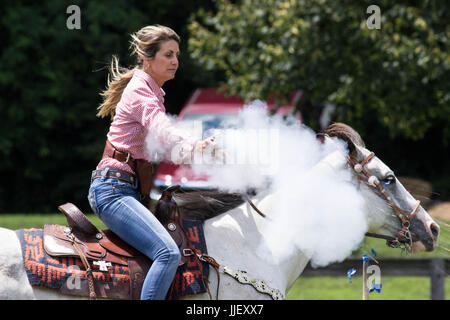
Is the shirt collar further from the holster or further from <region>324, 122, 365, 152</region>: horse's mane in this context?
<region>324, 122, 365, 152</region>: horse's mane

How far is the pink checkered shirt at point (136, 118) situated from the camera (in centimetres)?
364

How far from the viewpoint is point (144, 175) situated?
3807mm

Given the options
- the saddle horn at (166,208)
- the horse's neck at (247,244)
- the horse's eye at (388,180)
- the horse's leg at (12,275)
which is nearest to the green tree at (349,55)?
the horse's eye at (388,180)

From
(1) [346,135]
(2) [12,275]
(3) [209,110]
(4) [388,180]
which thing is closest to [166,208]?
(2) [12,275]

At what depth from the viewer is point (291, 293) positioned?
816cm

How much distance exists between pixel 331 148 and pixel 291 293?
4.32 m

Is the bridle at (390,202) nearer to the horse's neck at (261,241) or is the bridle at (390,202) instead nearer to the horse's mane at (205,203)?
the horse's neck at (261,241)

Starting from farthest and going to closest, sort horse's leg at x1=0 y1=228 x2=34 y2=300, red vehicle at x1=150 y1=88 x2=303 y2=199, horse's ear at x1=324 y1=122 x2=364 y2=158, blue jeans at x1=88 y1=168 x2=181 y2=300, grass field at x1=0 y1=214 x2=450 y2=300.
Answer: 1. red vehicle at x1=150 y1=88 x2=303 y2=199
2. grass field at x1=0 y1=214 x2=450 y2=300
3. horse's ear at x1=324 y1=122 x2=364 y2=158
4. blue jeans at x1=88 y1=168 x2=181 y2=300
5. horse's leg at x1=0 y1=228 x2=34 y2=300

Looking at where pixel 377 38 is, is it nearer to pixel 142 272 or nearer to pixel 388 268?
pixel 388 268

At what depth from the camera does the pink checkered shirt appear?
3.64 meters

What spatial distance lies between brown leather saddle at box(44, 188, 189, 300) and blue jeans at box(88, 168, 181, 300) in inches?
2.9

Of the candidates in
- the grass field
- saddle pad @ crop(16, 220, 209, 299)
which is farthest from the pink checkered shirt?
the grass field

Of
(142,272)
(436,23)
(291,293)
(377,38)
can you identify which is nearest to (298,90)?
(377,38)

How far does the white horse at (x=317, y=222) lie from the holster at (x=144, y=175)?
27 centimetres
